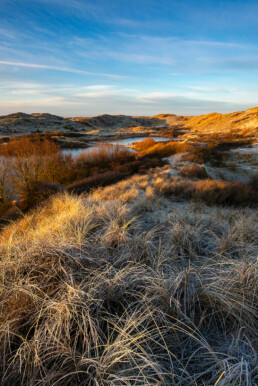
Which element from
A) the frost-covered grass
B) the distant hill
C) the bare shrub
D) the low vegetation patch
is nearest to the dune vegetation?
the frost-covered grass

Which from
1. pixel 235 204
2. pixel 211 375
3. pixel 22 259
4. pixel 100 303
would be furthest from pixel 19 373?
pixel 235 204

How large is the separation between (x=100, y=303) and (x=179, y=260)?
151 cm

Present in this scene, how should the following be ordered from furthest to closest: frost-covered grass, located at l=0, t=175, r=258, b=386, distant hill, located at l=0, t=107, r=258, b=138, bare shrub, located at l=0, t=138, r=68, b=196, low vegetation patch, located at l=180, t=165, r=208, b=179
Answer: distant hill, located at l=0, t=107, r=258, b=138 → bare shrub, located at l=0, t=138, r=68, b=196 → low vegetation patch, located at l=180, t=165, r=208, b=179 → frost-covered grass, located at l=0, t=175, r=258, b=386

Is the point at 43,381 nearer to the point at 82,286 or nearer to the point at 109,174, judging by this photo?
the point at 82,286

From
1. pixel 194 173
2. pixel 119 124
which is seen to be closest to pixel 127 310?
pixel 194 173

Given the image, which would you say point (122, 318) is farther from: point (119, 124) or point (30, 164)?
point (119, 124)

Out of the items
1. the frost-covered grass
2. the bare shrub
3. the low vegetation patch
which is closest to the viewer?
the frost-covered grass

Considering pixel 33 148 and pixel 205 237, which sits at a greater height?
pixel 33 148

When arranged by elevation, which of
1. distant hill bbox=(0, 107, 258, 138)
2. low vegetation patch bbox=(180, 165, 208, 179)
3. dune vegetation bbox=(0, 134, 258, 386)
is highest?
distant hill bbox=(0, 107, 258, 138)

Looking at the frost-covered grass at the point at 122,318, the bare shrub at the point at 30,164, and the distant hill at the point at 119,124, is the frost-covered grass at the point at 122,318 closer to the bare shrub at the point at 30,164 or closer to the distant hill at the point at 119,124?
the bare shrub at the point at 30,164

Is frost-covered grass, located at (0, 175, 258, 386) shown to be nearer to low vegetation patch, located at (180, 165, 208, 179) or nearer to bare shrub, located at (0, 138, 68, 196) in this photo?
low vegetation patch, located at (180, 165, 208, 179)

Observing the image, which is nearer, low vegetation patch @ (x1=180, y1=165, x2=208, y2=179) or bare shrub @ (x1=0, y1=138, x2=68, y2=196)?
low vegetation patch @ (x1=180, y1=165, x2=208, y2=179)

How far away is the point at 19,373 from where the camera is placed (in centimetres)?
150

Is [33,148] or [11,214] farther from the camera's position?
[33,148]
